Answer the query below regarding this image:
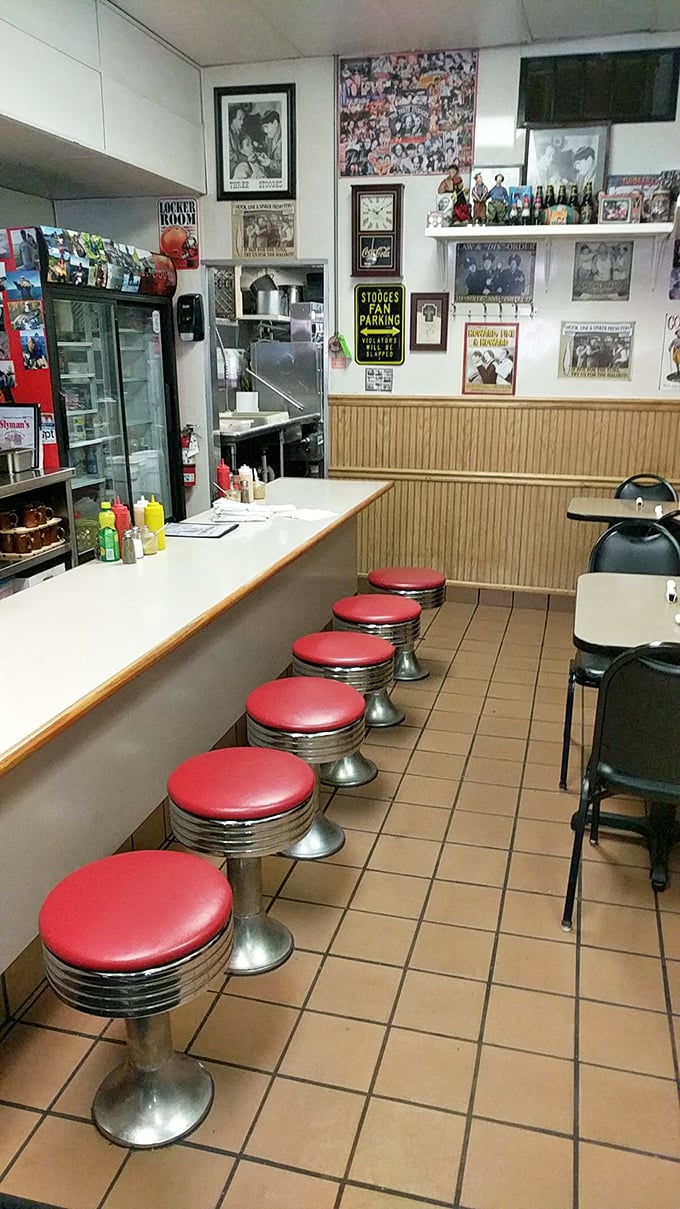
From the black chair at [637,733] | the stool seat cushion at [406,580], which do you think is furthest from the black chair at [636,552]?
the black chair at [637,733]

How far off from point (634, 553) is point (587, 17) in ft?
10.1

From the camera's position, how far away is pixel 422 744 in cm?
390

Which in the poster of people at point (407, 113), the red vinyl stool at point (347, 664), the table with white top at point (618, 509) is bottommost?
the red vinyl stool at point (347, 664)

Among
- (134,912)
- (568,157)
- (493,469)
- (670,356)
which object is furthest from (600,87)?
(134,912)

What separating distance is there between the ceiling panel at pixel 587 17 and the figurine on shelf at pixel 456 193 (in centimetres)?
82

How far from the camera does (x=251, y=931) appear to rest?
2561 mm

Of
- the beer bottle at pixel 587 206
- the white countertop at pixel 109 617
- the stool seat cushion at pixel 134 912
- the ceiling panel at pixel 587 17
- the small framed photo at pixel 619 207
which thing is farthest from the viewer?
the beer bottle at pixel 587 206

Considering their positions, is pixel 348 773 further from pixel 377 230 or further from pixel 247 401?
pixel 377 230

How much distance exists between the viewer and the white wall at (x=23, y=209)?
5.40 m

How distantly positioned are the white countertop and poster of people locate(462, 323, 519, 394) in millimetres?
2271

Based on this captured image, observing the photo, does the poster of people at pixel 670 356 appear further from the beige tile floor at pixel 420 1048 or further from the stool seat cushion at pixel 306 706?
the stool seat cushion at pixel 306 706

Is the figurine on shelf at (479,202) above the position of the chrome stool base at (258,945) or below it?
above

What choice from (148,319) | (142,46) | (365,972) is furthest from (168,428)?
(365,972)

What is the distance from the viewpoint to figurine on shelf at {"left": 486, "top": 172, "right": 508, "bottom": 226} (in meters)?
5.15
